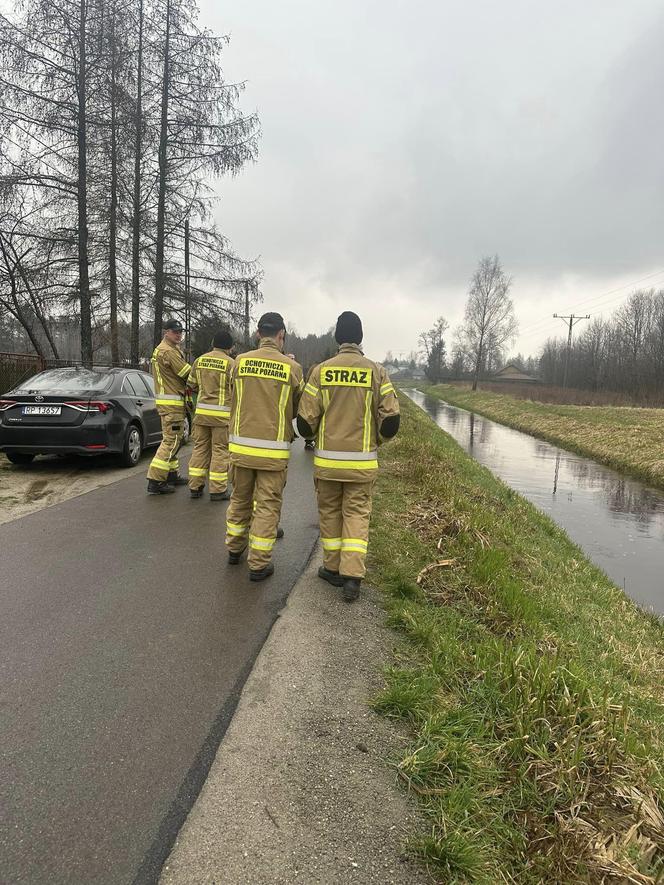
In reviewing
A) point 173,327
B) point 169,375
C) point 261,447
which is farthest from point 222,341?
point 261,447

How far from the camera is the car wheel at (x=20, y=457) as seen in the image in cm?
717

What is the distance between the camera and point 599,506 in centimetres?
1040

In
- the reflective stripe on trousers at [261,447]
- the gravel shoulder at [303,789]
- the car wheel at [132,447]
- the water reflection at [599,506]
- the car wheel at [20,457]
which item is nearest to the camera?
the gravel shoulder at [303,789]

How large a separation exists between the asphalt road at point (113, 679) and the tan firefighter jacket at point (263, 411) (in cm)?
101

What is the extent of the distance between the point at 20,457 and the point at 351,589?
20.1 ft

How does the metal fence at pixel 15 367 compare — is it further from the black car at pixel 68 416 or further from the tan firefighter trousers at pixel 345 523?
the tan firefighter trousers at pixel 345 523

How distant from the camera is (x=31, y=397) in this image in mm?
6734

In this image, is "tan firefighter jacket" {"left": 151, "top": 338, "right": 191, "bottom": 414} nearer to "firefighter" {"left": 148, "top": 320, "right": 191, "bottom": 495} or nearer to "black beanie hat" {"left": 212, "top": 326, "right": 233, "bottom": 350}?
"firefighter" {"left": 148, "top": 320, "right": 191, "bottom": 495}

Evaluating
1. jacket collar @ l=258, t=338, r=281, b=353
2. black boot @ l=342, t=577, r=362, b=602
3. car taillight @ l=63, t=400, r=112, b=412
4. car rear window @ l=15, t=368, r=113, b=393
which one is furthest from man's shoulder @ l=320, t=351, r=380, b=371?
car rear window @ l=15, t=368, r=113, b=393

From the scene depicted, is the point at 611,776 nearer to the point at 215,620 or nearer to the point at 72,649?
the point at 215,620

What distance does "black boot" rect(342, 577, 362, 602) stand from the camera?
3635 millimetres

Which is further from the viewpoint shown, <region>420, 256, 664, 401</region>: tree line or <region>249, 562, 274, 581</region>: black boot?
<region>420, 256, 664, 401</region>: tree line

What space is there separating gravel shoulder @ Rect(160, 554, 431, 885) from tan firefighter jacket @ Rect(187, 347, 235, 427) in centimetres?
346

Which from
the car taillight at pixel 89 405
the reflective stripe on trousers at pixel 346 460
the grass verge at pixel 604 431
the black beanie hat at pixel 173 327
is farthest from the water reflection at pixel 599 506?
the car taillight at pixel 89 405
